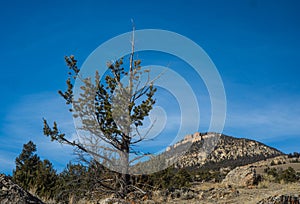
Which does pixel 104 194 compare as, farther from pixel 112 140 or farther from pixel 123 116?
pixel 123 116

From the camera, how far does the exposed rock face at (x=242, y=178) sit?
16.8 meters

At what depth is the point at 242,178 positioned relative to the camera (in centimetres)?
1730

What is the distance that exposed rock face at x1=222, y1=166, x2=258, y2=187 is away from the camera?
16828 millimetres

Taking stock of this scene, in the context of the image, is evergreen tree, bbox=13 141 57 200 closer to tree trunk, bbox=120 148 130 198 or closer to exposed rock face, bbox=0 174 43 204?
tree trunk, bbox=120 148 130 198

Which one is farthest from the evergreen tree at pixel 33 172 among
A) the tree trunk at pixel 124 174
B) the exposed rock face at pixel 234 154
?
the exposed rock face at pixel 234 154

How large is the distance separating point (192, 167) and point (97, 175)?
42.3 metres

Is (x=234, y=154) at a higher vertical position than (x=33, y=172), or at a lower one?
higher

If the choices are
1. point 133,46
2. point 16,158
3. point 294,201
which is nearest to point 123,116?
point 133,46

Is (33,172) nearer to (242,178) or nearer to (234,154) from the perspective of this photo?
(242,178)

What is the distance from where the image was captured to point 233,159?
186 feet

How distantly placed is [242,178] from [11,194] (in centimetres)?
1380

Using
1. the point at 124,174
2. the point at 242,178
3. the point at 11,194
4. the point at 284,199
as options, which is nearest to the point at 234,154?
the point at 242,178

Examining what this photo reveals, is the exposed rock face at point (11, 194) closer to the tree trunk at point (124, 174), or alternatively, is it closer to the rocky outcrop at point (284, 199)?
the rocky outcrop at point (284, 199)

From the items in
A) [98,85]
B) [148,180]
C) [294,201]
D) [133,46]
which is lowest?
[294,201]
